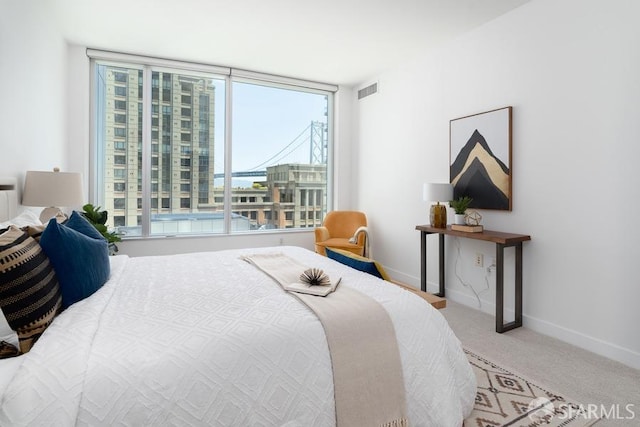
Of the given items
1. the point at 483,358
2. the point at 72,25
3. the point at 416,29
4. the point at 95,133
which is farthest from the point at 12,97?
the point at 483,358

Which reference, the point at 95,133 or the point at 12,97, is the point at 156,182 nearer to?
the point at 95,133

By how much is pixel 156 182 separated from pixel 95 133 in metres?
0.86

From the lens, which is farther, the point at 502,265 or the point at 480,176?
the point at 480,176

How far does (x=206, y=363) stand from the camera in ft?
3.90

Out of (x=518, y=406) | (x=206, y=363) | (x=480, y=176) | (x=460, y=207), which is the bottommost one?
(x=518, y=406)

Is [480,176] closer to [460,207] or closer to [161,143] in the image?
[460,207]

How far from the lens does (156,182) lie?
4430 mm

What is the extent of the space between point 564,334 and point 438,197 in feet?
4.94

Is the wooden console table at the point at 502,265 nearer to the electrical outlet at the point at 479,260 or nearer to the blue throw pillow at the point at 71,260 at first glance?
the electrical outlet at the point at 479,260

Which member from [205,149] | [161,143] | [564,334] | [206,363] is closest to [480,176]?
[564,334]

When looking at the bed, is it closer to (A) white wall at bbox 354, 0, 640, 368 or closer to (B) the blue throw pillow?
(B) the blue throw pillow

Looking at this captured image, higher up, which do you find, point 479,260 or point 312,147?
point 312,147

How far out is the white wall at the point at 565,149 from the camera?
2.39 metres

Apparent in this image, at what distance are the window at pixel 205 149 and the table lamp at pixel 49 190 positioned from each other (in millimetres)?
1613
